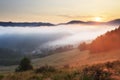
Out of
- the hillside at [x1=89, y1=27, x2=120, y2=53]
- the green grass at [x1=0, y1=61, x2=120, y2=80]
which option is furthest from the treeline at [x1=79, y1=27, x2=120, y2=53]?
the green grass at [x1=0, y1=61, x2=120, y2=80]

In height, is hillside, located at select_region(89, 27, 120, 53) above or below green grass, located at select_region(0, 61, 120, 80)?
below

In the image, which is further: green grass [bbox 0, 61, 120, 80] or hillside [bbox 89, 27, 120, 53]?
hillside [bbox 89, 27, 120, 53]

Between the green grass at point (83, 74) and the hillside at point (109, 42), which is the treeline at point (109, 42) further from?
the green grass at point (83, 74)

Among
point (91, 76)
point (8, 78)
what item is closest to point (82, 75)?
point (91, 76)

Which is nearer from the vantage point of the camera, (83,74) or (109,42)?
(83,74)

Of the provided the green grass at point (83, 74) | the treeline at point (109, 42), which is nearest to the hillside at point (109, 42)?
the treeline at point (109, 42)

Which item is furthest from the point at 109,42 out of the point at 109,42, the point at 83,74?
the point at 83,74

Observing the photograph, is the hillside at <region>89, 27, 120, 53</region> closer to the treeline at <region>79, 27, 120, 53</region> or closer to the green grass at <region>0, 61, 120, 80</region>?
the treeline at <region>79, 27, 120, 53</region>

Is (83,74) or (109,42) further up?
(83,74)

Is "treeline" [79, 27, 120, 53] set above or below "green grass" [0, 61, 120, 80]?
below

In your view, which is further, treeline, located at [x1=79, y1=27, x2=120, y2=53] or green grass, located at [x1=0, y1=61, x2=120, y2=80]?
treeline, located at [x1=79, y1=27, x2=120, y2=53]

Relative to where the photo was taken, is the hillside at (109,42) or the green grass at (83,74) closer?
the green grass at (83,74)

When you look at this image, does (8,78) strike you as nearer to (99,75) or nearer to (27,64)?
(99,75)

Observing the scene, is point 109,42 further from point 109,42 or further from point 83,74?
point 83,74
